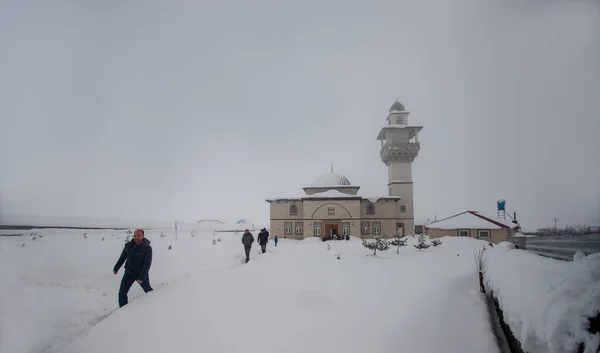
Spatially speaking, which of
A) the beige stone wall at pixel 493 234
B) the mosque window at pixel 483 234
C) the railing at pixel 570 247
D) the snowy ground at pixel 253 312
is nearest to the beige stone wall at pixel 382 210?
the beige stone wall at pixel 493 234

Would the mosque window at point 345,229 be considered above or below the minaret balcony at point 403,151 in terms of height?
below

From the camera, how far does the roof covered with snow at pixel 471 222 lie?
2900 centimetres

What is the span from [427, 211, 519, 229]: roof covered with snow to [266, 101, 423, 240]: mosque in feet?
13.7

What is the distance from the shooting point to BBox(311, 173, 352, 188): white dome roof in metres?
35.6

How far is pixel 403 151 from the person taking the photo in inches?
1339

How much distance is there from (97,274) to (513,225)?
3890 cm

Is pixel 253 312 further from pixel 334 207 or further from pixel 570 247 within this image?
pixel 334 207

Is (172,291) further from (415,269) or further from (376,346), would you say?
(415,269)

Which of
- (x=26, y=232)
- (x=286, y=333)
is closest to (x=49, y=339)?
(x=26, y=232)

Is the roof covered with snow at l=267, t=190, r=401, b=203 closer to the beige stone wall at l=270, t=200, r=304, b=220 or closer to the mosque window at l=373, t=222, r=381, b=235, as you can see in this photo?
the beige stone wall at l=270, t=200, r=304, b=220

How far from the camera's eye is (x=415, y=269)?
330 inches

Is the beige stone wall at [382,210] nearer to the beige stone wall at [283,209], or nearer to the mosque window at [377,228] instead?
the mosque window at [377,228]

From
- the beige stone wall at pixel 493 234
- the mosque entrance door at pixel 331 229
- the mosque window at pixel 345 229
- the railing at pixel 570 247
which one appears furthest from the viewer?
the mosque entrance door at pixel 331 229

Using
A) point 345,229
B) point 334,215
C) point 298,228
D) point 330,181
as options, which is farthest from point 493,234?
point 298,228
